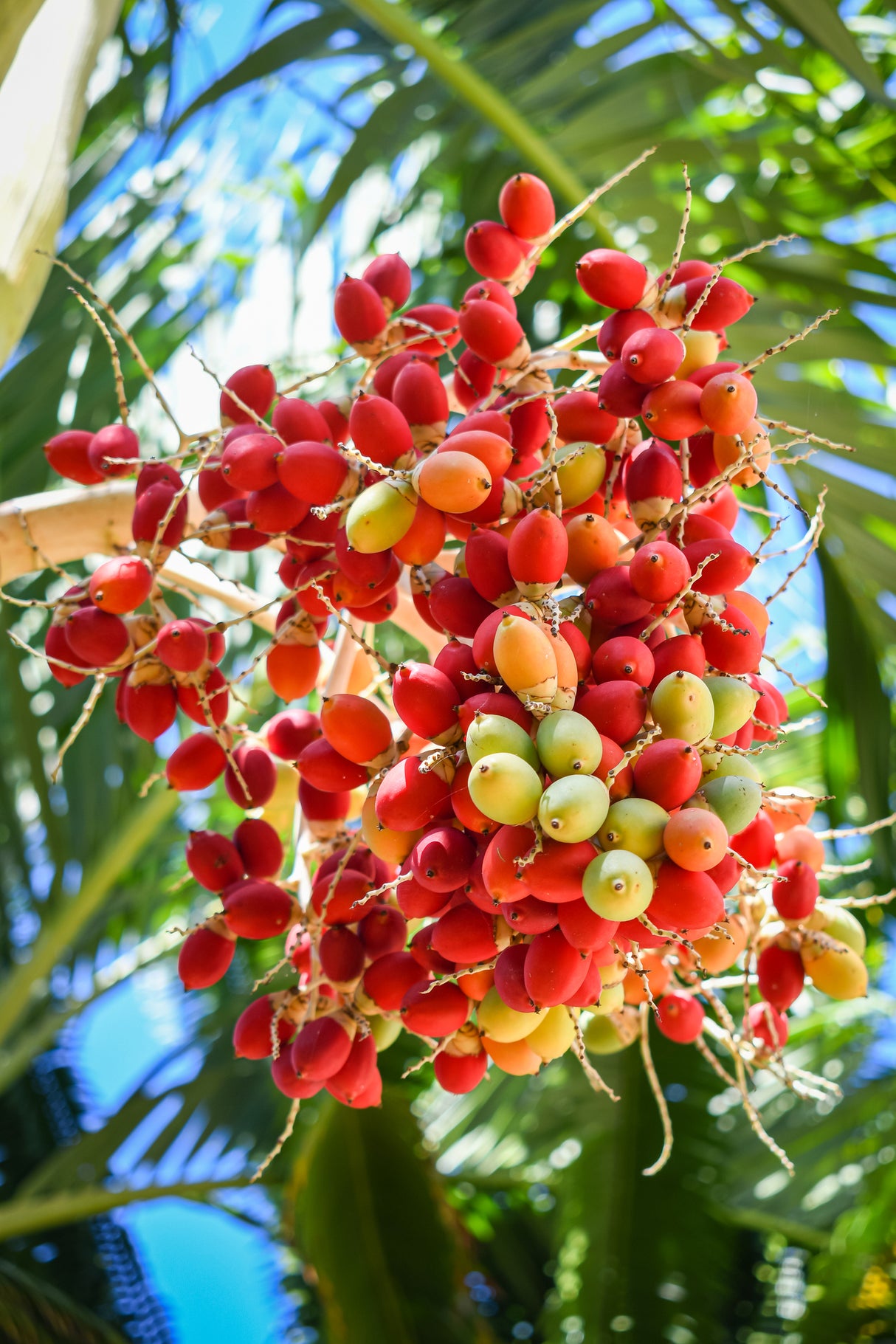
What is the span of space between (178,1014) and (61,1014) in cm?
32

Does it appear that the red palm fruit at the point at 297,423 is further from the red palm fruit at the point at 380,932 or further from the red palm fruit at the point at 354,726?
the red palm fruit at the point at 380,932

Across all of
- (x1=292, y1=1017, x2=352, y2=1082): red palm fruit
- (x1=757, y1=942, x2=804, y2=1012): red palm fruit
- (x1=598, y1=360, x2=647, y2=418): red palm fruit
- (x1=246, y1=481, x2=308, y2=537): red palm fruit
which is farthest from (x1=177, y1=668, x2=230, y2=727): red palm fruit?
(x1=757, y1=942, x2=804, y2=1012): red palm fruit

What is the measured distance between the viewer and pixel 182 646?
723 mm

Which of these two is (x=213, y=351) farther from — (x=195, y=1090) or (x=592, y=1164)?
(x=592, y=1164)

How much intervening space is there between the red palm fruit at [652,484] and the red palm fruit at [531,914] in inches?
9.8

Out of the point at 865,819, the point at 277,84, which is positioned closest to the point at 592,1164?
the point at 865,819

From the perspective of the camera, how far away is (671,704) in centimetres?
58

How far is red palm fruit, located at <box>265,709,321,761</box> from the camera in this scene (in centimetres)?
80

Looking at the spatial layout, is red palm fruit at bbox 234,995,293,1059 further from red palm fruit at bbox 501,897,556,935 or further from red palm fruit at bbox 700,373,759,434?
red palm fruit at bbox 700,373,759,434

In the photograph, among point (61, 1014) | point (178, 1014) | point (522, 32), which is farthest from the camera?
point (178, 1014)

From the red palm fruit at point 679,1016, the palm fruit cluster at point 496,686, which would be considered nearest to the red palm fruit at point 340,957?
the palm fruit cluster at point 496,686

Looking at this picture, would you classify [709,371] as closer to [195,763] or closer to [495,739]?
[495,739]

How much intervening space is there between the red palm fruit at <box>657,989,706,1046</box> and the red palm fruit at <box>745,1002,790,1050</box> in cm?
4

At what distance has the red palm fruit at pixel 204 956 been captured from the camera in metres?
0.76
